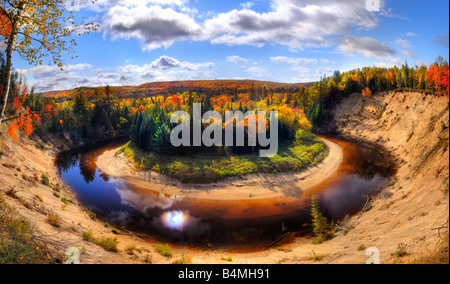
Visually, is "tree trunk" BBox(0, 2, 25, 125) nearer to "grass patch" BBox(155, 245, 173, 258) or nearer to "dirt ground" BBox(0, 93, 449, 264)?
"dirt ground" BBox(0, 93, 449, 264)

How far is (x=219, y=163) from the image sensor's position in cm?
3516

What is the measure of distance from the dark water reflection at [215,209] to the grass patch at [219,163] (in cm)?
452

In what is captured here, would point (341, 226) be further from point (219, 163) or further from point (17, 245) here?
point (17, 245)

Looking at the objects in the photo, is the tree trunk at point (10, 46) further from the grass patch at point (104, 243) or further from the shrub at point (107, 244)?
the shrub at point (107, 244)

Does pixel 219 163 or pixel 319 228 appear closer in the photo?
pixel 319 228

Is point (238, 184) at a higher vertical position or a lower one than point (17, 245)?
lower

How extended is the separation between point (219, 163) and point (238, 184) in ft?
20.0

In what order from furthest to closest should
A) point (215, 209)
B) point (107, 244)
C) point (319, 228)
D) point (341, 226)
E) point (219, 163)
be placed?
point (219, 163) → point (215, 209) → point (341, 226) → point (319, 228) → point (107, 244)

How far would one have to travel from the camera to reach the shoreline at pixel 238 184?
2816 centimetres

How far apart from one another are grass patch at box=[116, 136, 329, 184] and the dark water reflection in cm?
452

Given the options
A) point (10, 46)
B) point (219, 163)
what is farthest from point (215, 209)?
point (10, 46)

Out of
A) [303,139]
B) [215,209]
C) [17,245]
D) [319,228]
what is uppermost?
[17,245]

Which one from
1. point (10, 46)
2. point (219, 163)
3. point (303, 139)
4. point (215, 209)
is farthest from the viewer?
point (303, 139)
